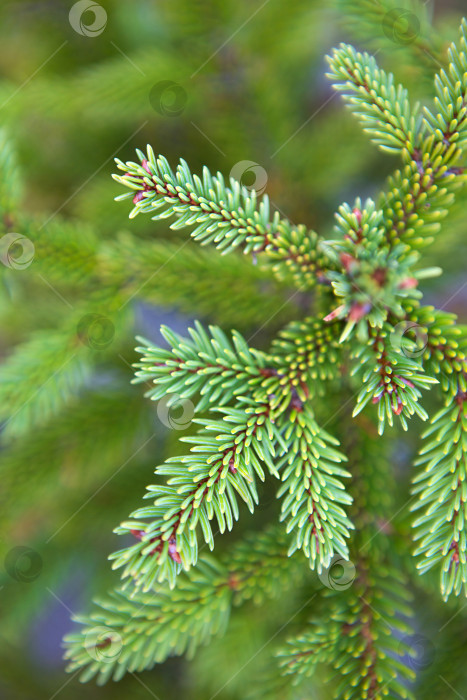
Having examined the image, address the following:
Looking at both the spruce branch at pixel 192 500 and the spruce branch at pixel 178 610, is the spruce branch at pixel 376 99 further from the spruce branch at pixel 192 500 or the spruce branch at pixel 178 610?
the spruce branch at pixel 178 610

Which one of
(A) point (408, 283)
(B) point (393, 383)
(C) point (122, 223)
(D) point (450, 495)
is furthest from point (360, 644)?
(C) point (122, 223)

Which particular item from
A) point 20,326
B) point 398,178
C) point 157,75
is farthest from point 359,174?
point 20,326

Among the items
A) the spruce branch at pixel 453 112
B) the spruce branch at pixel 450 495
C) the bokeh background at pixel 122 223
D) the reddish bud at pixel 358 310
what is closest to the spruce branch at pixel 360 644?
the spruce branch at pixel 450 495

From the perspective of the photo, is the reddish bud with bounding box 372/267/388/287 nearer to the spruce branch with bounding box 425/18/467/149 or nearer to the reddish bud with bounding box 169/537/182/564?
the spruce branch with bounding box 425/18/467/149

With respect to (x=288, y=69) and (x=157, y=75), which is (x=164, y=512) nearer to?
(x=157, y=75)

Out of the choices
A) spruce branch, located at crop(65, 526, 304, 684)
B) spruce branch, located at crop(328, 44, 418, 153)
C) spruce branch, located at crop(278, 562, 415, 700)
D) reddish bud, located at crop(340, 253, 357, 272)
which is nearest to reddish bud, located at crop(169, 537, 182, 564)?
spruce branch, located at crop(65, 526, 304, 684)
